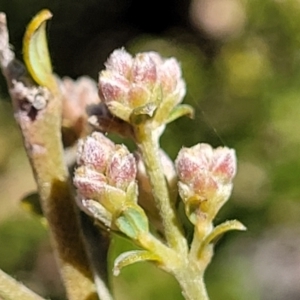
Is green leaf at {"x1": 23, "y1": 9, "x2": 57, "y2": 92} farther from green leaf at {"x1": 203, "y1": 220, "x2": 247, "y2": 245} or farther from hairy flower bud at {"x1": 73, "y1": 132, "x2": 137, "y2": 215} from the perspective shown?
green leaf at {"x1": 203, "y1": 220, "x2": 247, "y2": 245}

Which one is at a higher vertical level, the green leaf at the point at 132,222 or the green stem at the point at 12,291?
the green leaf at the point at 132,222

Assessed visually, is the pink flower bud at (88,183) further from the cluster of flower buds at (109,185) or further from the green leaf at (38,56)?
the green leaf at (38,56)

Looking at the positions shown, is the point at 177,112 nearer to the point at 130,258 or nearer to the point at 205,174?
the point at 205,174

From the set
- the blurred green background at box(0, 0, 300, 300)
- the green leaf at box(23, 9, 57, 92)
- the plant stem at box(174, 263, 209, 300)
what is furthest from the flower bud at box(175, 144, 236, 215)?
the blurred green background at box(0, 0, 300, 300)

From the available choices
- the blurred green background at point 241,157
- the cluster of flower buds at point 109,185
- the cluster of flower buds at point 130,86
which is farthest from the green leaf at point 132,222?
the blurred green background at point 241,157

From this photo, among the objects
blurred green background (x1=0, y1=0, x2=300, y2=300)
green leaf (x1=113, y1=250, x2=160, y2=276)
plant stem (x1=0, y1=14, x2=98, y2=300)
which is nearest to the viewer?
green leaf (x1=113, y1=250, x2=160, y2=276)

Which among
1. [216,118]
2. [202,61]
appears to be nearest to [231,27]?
[202,61]
